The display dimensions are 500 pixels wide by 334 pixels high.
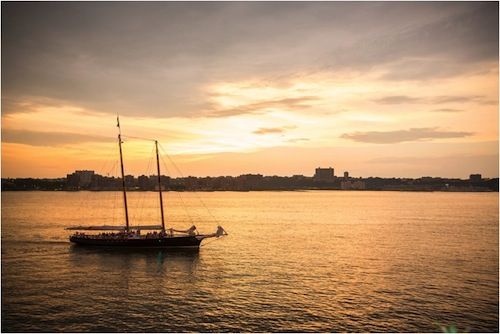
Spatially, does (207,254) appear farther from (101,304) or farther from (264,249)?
(101,304)

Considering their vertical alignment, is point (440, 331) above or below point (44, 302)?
below

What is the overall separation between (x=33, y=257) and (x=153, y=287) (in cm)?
3095

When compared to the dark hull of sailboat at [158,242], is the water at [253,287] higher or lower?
lower

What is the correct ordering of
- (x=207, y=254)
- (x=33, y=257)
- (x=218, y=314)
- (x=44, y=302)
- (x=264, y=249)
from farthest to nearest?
(x=264, y=249)
(x=207, y=254)
(x=33, y=257)
(x=44, y=302)
(x=218, y=314)

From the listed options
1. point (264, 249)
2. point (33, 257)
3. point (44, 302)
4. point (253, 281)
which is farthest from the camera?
point (264, 249)

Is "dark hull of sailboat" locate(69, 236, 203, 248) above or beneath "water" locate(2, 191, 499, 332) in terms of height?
above

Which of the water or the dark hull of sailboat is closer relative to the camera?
the water

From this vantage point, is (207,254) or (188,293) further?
(207,254)

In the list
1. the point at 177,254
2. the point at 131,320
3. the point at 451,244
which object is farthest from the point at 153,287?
the point at 451,244

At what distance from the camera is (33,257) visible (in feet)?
229

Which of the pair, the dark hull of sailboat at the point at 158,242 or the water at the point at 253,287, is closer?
the water at the point at 253,287

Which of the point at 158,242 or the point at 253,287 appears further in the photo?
the point at 158,242

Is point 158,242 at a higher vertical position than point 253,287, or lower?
higher

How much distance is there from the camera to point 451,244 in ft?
288
